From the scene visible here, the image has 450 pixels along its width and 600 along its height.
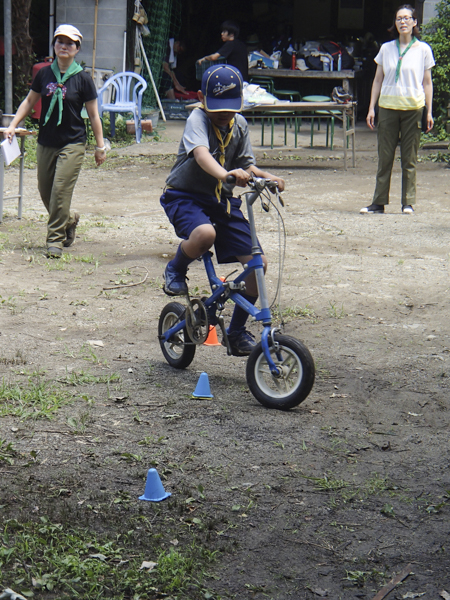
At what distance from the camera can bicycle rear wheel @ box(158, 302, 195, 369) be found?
15.4 ft

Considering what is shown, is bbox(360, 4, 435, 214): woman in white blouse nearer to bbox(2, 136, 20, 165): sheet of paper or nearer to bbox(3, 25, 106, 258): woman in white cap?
bbox(3, 25, 106, 258): woman in white cap

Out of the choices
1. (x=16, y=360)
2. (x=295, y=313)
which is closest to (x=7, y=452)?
(x=16, y=360)

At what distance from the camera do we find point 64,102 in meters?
7.26

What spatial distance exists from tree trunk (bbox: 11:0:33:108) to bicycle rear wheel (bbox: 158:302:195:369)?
37.2 ft

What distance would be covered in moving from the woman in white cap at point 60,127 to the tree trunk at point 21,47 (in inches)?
312

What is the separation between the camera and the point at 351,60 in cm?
1897

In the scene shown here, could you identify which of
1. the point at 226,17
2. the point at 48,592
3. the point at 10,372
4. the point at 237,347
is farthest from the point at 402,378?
the point at 226,17

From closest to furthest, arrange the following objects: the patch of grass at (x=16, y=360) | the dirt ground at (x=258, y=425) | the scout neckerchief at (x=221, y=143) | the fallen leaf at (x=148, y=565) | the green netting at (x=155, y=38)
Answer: the fallen leaf at (x=148, y=565)
the dirt ground at (x=258, y=425)
the scout neckerchief at (x=221, y=143)
the patch of grass at (x=16, y=360)
the green netting at (x=155, y=38)

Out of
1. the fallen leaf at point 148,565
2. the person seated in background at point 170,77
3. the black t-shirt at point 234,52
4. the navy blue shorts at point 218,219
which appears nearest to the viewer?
the fallen leaf at point 148,565

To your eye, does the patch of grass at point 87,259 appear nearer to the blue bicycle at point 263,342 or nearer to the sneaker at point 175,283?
the sneaker at point 175,283

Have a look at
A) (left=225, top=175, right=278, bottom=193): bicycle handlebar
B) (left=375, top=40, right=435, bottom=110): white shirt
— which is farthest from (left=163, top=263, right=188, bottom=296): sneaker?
(left=375, top=40, right=435, bottom=110): white shirt

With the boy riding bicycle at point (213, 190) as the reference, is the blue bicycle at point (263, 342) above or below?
below

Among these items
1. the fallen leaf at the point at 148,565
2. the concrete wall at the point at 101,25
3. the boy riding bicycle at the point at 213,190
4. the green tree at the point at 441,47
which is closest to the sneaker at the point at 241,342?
the boy riding bicycle at the point at 213,190

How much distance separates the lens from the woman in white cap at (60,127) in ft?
23.8
